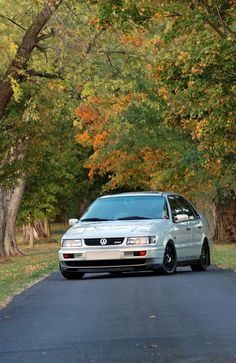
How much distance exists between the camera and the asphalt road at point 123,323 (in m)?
10.2

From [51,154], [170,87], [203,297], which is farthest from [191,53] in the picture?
[51,154]

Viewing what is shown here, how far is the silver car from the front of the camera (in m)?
20.9

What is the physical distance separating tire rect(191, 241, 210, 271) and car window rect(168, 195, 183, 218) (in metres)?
1.07

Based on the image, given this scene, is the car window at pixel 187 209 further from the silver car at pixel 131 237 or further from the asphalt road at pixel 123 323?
the asphalt road at pixel 123 323

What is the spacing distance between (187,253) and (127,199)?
1533mm

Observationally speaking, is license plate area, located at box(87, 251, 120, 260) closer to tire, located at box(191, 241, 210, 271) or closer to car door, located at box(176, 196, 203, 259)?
car door, located at box(176, 196, 203, 259)

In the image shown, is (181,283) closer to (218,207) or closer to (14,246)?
(14,246)

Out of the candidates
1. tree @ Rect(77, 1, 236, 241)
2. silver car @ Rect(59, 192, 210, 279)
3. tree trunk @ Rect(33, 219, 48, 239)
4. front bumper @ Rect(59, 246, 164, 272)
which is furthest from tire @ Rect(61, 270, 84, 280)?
tree trunk @ Rect(33, 219, 48, 239)

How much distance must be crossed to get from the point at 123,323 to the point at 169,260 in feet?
29.4

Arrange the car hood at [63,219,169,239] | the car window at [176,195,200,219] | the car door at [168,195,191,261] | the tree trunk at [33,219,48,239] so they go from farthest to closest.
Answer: the tree trunk at [33,219,48,239] → the car window at [176,195,200,219] → the car door at [168,195,191,261] → the car hood at [63,219,169,239]

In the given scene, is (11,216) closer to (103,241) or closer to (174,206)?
(174,206)

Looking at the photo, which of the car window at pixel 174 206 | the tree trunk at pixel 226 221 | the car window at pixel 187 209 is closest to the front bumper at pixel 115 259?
the car window at pixel 174 206

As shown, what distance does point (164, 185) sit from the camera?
172 feet

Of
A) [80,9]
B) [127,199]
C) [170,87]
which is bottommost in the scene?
[127,199]
